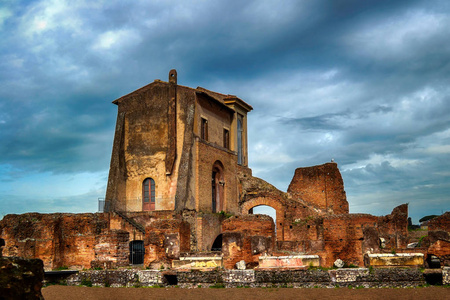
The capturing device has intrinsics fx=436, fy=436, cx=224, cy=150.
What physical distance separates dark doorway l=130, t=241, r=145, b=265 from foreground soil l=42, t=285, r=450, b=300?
29.8 ft

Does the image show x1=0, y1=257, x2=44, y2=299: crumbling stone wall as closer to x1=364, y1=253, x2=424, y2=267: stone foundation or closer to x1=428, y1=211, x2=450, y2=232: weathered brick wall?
x1=364, y1=253, x2=424, y2=267: stone foundation

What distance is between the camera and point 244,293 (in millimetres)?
10008

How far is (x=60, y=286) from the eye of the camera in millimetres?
11750

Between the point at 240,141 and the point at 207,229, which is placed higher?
the point at 240,141

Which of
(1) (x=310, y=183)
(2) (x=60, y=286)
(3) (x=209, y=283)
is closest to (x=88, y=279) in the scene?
(2) (x=60, y=286)

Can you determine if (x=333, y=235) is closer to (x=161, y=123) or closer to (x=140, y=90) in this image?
(x=161, y=123)

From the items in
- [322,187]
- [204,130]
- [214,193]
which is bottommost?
[214,193]

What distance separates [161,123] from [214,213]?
5694mm

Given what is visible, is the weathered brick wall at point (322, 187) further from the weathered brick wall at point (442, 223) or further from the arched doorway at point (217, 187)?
the weathered brick wall at point (442, 223)

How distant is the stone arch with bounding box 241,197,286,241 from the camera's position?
23891 mm

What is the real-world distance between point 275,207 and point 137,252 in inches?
342

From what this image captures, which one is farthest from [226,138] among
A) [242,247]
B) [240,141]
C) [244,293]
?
[244,293]

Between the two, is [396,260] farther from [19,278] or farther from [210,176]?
[210,176]

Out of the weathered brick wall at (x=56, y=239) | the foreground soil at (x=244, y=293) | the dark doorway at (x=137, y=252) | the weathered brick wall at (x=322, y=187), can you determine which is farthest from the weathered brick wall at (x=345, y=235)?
the weathered brick wall at (x=56, y=239)
